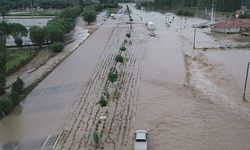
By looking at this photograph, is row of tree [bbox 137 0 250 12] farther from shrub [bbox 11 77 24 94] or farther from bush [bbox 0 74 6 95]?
bush [bbox 0 74 6 95]

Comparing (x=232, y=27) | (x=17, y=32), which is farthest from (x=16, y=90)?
(x=232, y=27)

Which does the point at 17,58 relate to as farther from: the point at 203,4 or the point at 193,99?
the point at 203,4

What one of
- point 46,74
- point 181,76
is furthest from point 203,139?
point 46,74

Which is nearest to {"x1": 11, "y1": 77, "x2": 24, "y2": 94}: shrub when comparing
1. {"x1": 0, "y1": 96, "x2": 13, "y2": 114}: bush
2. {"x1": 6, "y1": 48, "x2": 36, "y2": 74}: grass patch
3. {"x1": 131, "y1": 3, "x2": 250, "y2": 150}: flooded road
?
{"x1": 0, "y1": 96, "x2": 13, "y2": 114}: bush

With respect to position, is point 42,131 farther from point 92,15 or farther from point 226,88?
point 92,15

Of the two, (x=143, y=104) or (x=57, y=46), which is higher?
(x=57, y=46)

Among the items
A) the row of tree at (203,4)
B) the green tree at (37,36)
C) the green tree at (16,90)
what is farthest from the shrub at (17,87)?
the row of tree at (203,4)

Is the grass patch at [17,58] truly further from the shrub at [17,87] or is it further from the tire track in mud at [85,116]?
the tire track in mud at [85,116]
